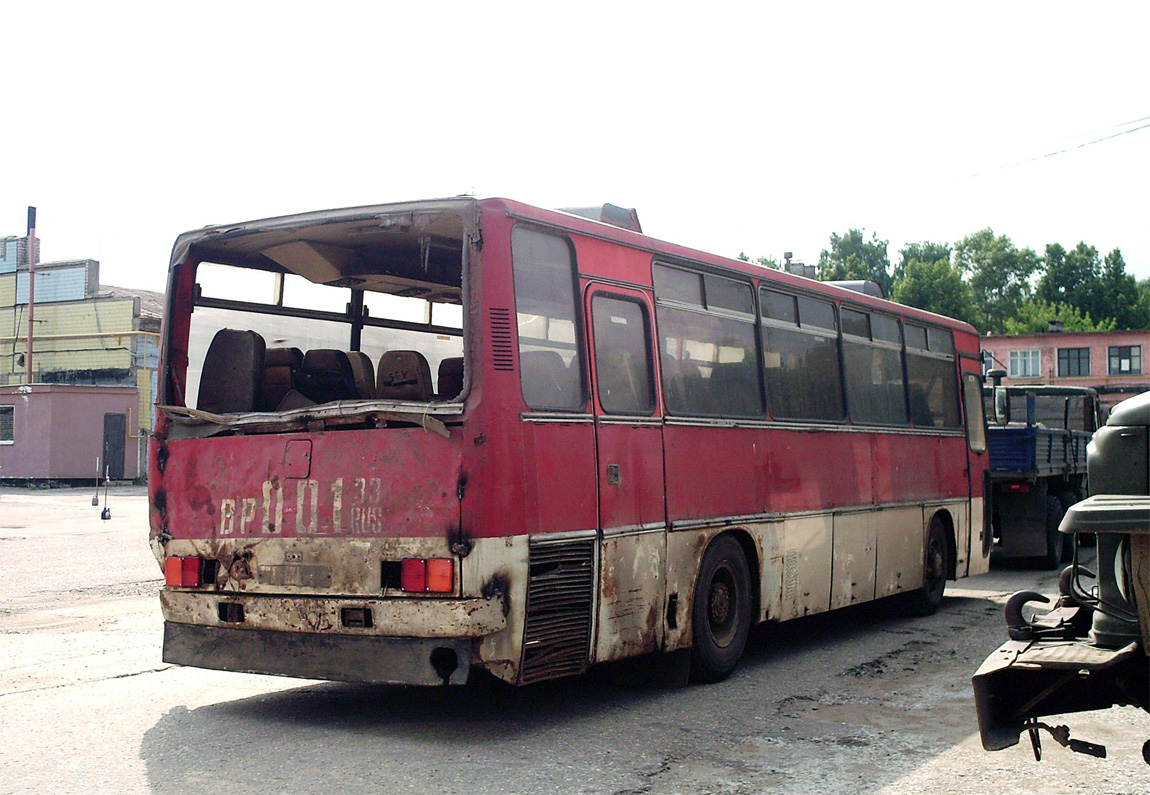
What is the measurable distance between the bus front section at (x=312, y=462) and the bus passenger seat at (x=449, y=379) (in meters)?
0.04

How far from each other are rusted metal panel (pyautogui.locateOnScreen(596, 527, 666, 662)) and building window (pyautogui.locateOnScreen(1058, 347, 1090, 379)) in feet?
254

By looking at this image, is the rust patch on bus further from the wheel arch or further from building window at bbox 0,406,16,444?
building window at bbox 0,406,16,444

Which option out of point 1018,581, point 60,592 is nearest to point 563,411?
point 60,592

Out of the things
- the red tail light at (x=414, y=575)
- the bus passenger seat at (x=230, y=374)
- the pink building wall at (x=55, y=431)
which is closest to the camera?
the red tail light at (x=414, y=575)

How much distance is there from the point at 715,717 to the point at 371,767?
229cm

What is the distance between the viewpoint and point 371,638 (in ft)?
22.2

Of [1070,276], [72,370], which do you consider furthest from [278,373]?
[1070,276]

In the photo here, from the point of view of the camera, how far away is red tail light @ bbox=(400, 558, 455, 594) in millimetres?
6605

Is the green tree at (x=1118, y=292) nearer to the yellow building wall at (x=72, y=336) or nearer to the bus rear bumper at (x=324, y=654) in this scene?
the yellow building wall at (x=72, y=336)

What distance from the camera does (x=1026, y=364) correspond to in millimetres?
80938

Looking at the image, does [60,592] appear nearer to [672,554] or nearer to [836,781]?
[672,554]

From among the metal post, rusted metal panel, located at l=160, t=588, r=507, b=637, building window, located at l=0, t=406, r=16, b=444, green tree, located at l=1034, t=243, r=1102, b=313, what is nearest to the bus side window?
rusted metal panel, located at l=160, t=588, r=507, b=637

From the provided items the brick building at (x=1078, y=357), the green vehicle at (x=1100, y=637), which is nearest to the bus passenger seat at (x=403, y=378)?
the green vehicle at (x=1100, y=637)

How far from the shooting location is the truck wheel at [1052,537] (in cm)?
1752
